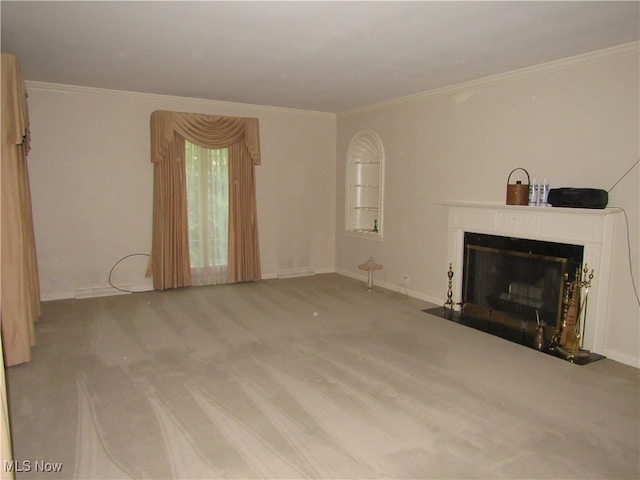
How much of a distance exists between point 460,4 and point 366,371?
2.67 meters

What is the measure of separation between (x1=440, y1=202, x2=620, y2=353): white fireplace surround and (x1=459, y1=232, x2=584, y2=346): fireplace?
0.32 feet

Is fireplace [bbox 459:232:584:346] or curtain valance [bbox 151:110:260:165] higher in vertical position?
curtain valance [bbox 151:110:260:165]

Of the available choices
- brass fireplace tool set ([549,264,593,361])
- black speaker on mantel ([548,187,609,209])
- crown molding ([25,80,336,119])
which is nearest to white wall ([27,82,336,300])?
crown molding ([25,80,336,119])

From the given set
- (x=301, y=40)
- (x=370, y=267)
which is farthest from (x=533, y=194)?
(x=301, y=40)

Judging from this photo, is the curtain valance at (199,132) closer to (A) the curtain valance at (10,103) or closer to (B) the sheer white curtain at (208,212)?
(B) the sheer white curtain at (208,212)

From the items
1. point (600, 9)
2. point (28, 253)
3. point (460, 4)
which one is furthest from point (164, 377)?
point (600, 9)

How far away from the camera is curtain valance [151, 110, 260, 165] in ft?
18.8

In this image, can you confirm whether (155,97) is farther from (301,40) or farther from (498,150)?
(498,150)

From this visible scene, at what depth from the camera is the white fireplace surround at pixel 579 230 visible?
12.3ft

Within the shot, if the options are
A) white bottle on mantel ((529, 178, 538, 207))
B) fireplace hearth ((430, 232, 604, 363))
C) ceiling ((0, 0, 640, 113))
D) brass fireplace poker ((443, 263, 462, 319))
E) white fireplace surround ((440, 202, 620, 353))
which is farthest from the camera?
brass fireplace poker ((443, 263, 462, 319))

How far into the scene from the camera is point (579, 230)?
12.8ft

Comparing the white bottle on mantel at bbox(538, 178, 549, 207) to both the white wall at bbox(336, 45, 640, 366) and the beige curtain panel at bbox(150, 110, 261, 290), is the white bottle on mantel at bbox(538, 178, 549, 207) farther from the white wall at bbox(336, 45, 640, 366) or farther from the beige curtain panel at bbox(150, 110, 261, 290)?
the beige curtain panel at bbox(150, 110, 261, 290)

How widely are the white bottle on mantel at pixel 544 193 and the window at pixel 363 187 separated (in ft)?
8.82

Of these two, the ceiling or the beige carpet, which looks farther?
the ceiling
